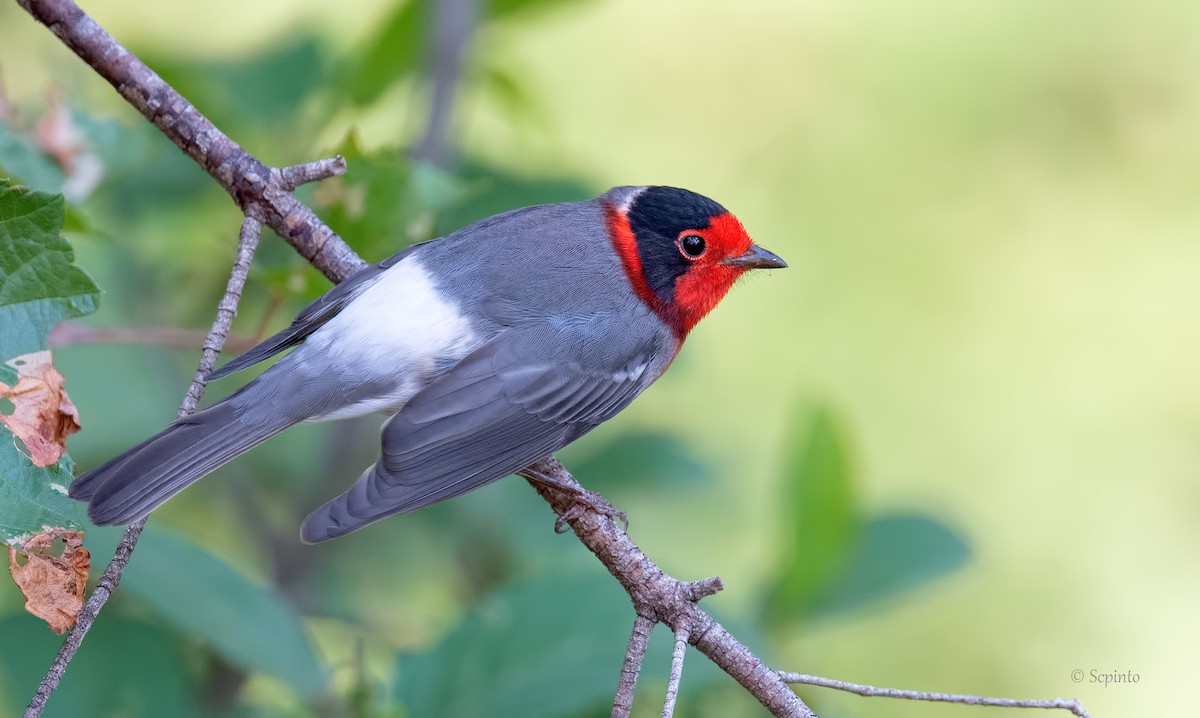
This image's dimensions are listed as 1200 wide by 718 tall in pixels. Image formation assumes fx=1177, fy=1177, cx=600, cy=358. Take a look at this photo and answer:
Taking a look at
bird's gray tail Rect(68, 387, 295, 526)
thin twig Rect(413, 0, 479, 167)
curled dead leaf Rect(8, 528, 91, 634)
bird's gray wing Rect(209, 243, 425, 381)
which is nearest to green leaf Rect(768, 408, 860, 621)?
bird's gray wing Rect(209, 243, 425, 381)

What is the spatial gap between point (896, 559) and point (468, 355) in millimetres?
1481

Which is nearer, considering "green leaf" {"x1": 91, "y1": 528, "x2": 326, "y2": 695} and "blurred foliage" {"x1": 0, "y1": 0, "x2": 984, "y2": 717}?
"green leaf" {"x1": 91, "y1": 528, "x2": 326, "y2": 695}

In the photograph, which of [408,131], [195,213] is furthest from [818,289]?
[195,213]

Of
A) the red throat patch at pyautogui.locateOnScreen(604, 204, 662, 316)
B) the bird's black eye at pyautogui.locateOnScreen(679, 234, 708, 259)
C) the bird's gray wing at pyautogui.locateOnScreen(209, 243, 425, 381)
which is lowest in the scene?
the bird's gray wing at pyautogui.locateOnScreen(209, 243, 425, 381)

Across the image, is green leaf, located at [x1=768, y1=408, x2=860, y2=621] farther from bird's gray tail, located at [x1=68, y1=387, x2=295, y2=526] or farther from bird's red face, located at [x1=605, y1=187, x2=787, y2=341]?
bird's gray tail, located at [x1=68, y1=387, x2=295, y2=526]

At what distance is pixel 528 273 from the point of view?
10.2 ft

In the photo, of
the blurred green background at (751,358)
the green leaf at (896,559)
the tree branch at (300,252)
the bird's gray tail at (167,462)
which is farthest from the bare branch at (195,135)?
the green leaf at (896,559)

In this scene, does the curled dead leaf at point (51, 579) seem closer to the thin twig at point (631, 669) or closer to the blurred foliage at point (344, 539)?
the blurred foliage at point (344, 539)

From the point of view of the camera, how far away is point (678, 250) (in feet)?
11.3

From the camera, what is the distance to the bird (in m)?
2.70

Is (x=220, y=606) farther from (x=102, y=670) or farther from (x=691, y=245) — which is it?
(x=691, y=245)

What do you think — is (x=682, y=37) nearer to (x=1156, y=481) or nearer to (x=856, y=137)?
(x=856, y=137)

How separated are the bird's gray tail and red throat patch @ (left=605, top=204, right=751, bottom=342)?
3.48 ft

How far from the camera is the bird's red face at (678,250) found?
11.0ft
